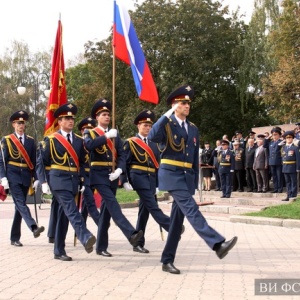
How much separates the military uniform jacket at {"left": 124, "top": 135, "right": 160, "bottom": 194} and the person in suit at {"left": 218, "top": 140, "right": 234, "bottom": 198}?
10.3 m

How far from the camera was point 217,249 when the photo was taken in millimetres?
6750

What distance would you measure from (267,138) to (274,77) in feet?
31.3

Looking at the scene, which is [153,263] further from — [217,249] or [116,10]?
[116,10]

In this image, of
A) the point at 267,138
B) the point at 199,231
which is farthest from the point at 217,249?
the point at 267,138

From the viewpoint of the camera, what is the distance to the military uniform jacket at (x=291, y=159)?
56.7ft

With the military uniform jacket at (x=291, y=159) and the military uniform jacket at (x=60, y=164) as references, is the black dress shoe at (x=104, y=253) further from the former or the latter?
the military uniform jacket at (x=291, y=159)

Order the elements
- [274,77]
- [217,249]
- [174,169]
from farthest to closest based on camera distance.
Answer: [274,77] → [174,169] → [217,249]

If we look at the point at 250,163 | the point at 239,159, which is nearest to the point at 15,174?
the point at 250,163


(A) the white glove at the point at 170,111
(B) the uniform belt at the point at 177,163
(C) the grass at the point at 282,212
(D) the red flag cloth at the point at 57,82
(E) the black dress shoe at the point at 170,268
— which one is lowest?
(E) the black dress shoe at the point at 170,268

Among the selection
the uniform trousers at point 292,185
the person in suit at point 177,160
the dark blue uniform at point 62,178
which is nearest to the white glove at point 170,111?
the person in suit at point 177,160

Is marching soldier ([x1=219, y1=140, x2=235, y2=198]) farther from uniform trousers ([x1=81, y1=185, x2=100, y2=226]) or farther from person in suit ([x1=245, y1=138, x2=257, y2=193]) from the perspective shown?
uniform trousers ([x1=81, y1=185, x2=100, y2=226])

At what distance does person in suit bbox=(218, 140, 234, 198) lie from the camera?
19.7m

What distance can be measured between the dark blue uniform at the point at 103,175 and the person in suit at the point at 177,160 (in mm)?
1250

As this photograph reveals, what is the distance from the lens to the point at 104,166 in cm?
891
